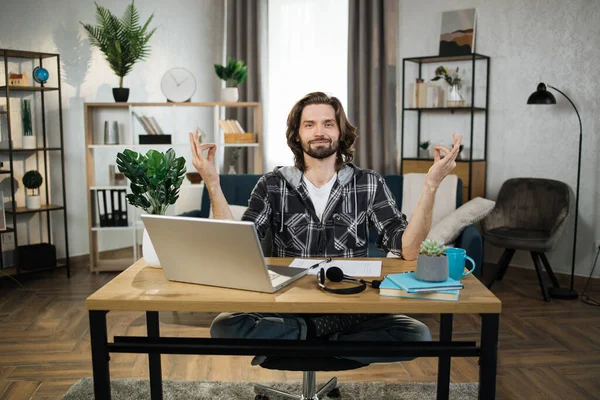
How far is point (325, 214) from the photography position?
2453mm

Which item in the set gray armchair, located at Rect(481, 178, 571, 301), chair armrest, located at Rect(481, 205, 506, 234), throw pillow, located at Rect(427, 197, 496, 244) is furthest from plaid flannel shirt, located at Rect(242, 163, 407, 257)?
chair armrest, located at Rect(481, 205, 506, 234)

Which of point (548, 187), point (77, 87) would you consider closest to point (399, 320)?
point (548, 187)

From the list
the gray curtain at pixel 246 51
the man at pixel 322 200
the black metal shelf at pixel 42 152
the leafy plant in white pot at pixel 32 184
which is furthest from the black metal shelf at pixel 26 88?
the man at pixel 322 200

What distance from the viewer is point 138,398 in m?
2.73

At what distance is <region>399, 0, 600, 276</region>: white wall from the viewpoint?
188 inches

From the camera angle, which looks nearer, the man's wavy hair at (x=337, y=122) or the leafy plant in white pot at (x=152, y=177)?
the leafy plant in white pot at (x=152, y=177)

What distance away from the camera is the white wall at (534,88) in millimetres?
4777

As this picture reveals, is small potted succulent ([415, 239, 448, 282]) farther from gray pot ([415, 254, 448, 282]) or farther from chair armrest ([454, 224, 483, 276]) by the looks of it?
chair armrest ([454, 224, 483, 276])

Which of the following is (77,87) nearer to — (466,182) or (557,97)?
(466,182)

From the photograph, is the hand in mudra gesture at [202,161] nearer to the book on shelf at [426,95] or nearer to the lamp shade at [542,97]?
the lamp shade at [542,97]

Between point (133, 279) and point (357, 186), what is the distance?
0.99m

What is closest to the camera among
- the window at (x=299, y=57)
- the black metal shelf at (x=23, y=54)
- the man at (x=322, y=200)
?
the man at (x=322, y=200)

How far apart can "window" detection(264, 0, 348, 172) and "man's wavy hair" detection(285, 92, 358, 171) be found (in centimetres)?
324

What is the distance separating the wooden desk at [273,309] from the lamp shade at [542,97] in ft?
9.91
